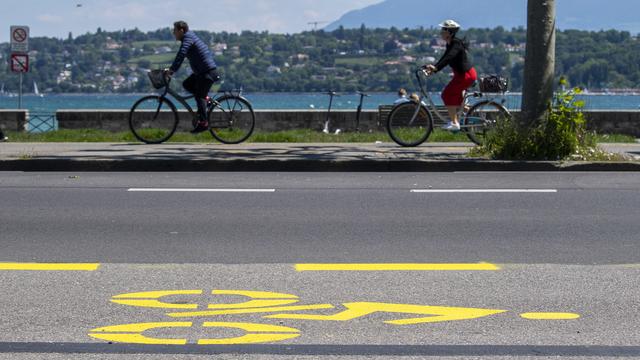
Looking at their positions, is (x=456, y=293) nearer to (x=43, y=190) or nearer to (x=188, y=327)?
(x=188, y=327)

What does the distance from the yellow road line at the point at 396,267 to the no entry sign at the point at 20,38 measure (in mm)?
21360

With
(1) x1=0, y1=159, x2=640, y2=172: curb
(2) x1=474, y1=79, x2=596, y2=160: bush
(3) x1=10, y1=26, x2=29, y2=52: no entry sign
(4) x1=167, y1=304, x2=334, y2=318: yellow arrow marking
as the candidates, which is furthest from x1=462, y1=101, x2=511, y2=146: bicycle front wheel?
(3) x1=10, y1=26, x2=29, y2=52: no entry sign

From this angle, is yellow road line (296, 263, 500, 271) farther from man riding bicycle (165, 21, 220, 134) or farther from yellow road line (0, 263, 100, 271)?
man riding bicycle (165, 21, 220, 134)

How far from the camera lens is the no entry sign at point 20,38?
28.0 meters

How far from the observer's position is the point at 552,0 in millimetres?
15234

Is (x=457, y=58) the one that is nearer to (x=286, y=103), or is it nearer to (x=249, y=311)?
(x=249, y=311)

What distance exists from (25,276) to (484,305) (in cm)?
288

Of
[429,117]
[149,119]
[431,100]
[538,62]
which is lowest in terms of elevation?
[149,119]

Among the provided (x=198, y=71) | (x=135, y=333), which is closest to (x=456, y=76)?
(x=198, y=71)

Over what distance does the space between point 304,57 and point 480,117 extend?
95.6m

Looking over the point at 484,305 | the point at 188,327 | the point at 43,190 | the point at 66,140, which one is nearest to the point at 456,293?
the point at 484,305

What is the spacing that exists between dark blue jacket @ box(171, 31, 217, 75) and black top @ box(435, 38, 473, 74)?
329 cm

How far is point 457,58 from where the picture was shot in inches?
674

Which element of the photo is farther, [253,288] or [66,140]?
[66,140]
